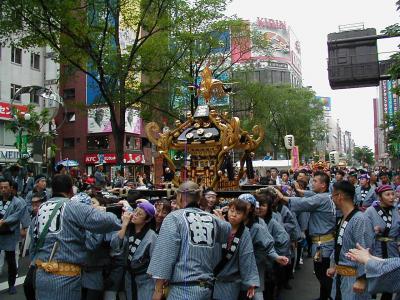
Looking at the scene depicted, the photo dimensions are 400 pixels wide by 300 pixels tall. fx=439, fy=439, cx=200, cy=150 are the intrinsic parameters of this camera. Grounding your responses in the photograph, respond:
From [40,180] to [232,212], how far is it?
6.12m

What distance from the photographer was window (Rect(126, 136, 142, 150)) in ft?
124

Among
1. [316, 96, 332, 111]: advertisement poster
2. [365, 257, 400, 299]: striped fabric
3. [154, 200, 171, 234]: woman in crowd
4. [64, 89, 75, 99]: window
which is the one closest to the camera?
[365, 257, 400, 299]: striped fabric

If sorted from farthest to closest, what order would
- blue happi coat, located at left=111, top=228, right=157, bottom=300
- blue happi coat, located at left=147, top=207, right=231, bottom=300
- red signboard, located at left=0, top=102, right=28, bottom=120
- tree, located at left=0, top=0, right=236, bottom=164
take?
red signboard, located at left=0, top=102, right=28, bottom=120 < tree, located at left=0, top=0, right=236, bottom=164 < blue happi coat, located at left=111, top=228, right=157, bottom=300 < blue happi coat, located at left=147, top=207, right=231, bottom=300

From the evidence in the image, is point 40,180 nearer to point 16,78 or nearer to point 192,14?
point 192,14

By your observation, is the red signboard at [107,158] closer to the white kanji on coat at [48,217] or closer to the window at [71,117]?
the window at [71,117]

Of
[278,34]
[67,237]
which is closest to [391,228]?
[67,237]

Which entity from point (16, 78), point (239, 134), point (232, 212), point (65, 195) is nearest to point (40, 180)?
point (239, 134)

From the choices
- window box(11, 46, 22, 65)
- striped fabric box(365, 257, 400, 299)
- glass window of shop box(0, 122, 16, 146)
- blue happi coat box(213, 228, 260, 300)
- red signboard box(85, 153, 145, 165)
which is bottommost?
blue happi coat box(213, 228, 260, 300)

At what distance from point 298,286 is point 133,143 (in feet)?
105

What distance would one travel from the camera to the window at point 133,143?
124ft

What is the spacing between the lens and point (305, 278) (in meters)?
8.10

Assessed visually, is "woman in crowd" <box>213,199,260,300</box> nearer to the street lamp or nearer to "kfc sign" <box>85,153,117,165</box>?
the street lamp

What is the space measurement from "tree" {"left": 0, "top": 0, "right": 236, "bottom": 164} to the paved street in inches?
319

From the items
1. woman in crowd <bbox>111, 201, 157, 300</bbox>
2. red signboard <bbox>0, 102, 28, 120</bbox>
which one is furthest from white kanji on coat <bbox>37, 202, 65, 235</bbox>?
red signboard <bbox>0, 102, 28, 120</bbox>
